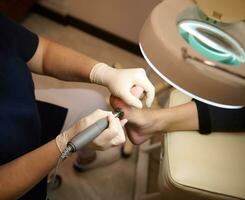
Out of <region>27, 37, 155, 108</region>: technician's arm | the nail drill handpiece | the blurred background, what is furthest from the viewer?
the blurred background

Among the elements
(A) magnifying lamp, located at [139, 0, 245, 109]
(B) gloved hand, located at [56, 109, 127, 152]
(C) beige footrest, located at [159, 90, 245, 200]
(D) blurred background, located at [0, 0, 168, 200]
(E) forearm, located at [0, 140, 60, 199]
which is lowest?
(D) blurred background, located at [0, 0, 168, 200]

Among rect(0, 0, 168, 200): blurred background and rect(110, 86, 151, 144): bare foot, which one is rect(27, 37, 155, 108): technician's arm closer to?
rect(110, 86, 151, 144): bare foot

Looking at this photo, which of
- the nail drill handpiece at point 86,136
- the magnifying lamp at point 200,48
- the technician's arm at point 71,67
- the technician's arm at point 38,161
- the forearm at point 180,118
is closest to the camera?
the magnifying lamp at point 200,48

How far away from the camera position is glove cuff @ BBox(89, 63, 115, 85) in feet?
2.86

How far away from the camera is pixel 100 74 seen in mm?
889

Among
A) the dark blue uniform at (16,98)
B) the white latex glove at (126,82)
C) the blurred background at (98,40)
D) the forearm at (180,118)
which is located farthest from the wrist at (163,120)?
the blurred background at (98,40)

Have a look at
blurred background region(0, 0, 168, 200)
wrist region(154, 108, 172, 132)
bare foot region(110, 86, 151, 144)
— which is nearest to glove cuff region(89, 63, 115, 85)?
bare foot region(110, 86, 151, 144)

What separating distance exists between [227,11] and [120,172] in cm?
105

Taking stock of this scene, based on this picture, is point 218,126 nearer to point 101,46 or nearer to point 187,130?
point 187,130

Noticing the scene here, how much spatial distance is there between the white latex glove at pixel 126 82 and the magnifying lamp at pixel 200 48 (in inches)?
9.0

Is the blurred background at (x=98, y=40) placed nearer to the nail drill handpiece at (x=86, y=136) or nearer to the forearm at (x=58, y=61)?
the forearm at (x=58, y=61)

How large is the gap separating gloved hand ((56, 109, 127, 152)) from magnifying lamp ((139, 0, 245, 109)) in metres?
0.21

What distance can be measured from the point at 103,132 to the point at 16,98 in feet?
0.85

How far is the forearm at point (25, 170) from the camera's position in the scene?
71 centimetres
